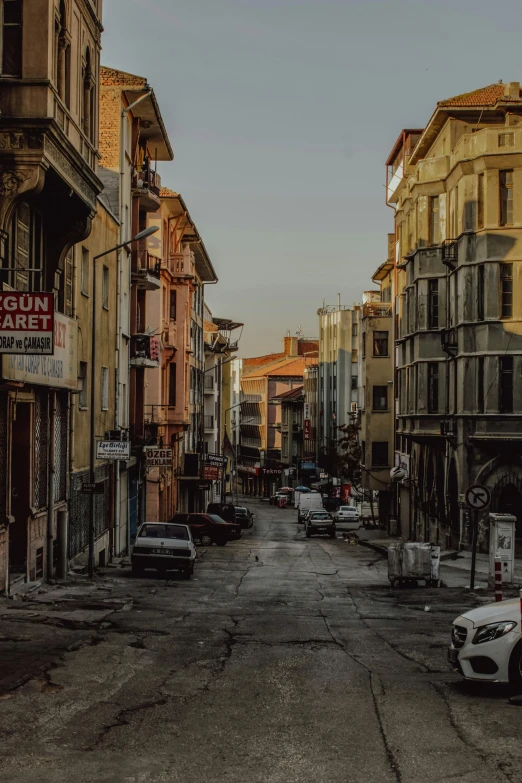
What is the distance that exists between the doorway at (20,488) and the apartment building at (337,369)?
82833 mm

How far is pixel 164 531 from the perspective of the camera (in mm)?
28203

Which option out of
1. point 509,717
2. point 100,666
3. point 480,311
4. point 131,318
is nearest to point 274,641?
point 100,666

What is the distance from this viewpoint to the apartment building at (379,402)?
61219 mm

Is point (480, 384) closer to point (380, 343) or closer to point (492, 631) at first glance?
point (380, 343)

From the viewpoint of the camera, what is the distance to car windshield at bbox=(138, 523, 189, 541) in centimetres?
2791

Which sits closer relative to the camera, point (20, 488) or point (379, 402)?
point (20, 488)

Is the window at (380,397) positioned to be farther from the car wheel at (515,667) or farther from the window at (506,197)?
the car wheel at (515,667)

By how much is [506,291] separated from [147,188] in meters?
14.5

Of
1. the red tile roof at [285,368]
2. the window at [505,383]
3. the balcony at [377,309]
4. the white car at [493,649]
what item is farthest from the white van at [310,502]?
the red tile roof at [285,368]

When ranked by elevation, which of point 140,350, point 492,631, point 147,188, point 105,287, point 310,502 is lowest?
point 310,502

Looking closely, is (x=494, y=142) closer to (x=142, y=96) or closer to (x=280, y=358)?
(x=142, y=96)

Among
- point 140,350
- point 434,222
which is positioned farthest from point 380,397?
point 140,350

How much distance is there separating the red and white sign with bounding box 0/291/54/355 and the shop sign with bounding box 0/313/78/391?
7.86 ft

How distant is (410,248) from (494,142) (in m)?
9.66
